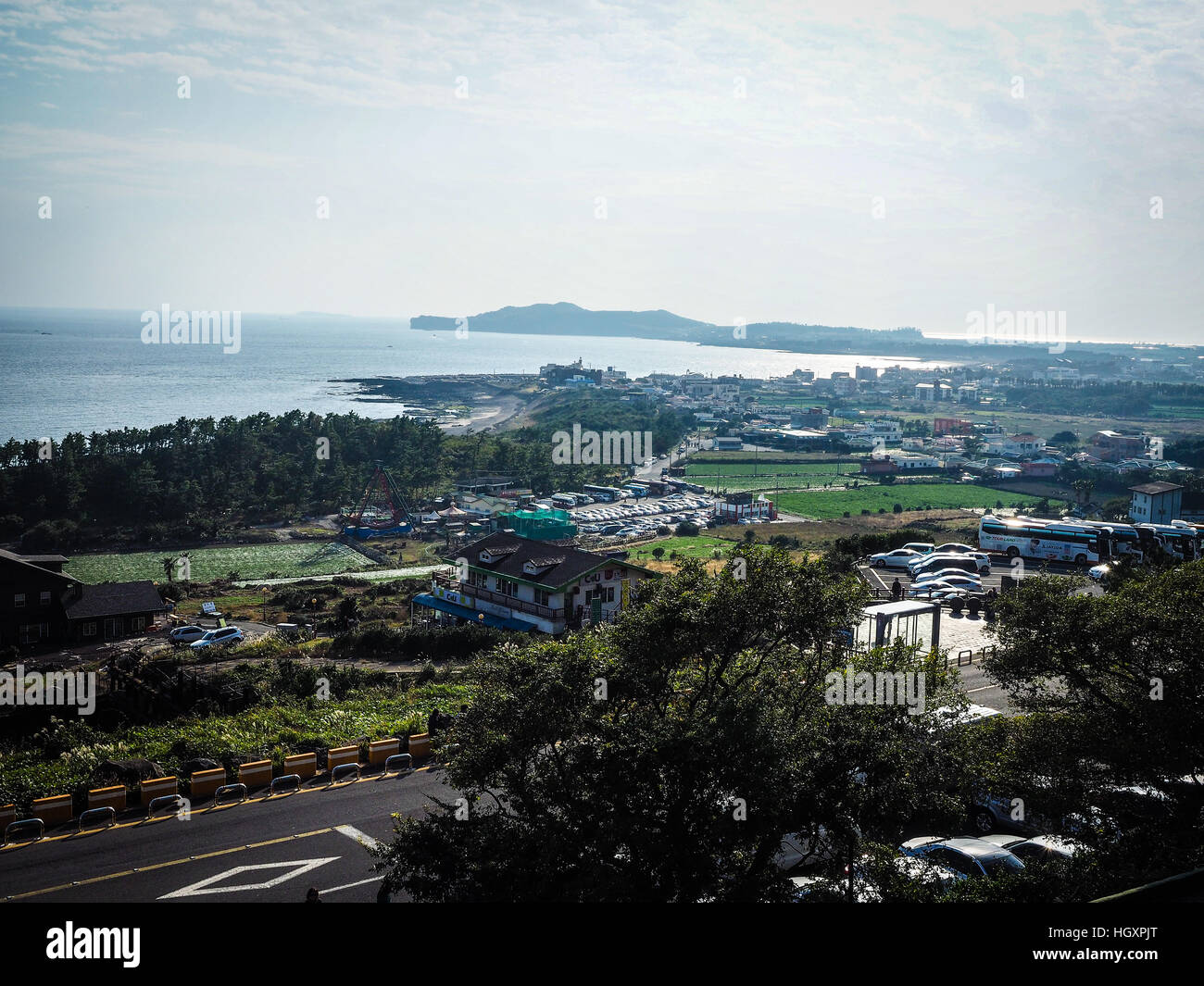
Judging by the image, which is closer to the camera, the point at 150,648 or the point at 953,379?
the point at 150,648

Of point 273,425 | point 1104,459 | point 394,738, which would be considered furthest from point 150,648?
point 1104,459

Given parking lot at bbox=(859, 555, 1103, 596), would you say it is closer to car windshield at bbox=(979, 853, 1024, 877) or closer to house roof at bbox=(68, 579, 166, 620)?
car windshield at bbox=(979, 853, 1024, 877)

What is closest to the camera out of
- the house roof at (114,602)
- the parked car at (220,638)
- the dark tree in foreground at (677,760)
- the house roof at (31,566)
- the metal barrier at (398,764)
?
the dark tree in foreground at (677,760)

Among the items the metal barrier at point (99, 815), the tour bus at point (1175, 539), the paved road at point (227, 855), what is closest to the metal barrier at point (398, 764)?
the paved road at point (227, 855)

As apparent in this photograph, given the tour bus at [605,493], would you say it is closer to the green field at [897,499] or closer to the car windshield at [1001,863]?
the green field at [897,499]

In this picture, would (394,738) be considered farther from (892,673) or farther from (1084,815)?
(1084,815)

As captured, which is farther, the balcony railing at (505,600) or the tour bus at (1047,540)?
the tour bus at (1047,540)

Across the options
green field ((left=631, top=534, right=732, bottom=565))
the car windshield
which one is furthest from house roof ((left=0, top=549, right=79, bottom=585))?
the car windshield
